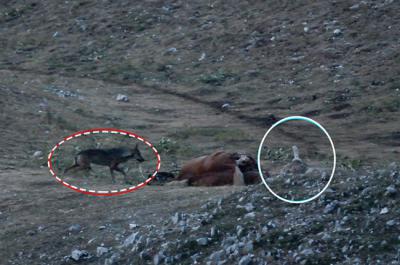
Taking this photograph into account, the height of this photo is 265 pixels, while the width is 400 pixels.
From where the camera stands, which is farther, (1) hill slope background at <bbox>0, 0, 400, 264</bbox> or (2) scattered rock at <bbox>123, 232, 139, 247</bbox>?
(1) hill slope background at <bbox>0, 0, 400, 264</bbox>

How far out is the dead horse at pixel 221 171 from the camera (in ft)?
31.3

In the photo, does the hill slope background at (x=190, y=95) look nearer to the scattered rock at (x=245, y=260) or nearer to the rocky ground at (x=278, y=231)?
the rocky ground at (x=278, y=231)

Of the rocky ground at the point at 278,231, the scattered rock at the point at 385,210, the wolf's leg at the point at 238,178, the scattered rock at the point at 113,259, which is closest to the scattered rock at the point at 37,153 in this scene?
the wolf's leg at the point at 238,178

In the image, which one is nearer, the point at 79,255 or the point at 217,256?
the point at 217,256

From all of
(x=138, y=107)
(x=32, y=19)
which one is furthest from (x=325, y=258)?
(x=32, y=19)

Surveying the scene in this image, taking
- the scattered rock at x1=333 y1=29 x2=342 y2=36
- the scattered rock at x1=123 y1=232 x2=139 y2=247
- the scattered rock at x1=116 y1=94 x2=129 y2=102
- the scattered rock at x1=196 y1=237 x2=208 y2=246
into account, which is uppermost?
the scattered rock at x1=333 y1=29 x2=342 y2=36

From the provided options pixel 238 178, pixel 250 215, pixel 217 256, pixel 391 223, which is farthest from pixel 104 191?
pixel 391 223

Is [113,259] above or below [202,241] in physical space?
below

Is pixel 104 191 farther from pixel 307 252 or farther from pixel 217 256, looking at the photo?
pixel 307 252

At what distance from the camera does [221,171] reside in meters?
9.72

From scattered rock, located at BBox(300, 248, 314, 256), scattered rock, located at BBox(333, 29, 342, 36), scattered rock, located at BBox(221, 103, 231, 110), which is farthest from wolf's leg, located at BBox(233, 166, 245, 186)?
scattered rock, located at BBox(333, 29, 342, 36)

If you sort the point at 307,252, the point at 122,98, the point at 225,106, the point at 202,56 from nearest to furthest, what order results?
Answer: the point at 307,252
the point at 225,106
the point at 122,98
the point at 202,56

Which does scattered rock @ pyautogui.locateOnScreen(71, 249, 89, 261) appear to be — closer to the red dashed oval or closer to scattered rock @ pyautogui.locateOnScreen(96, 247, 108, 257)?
scattered rock @ pyautogui.locateOnScreen(96, 247, 108, 257)

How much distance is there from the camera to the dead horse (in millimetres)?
9555
